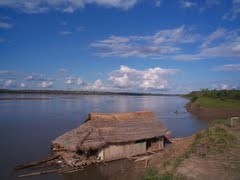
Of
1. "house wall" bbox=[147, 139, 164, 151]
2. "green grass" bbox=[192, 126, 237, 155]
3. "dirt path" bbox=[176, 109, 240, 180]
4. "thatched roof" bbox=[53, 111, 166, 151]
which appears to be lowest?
"house wall" bbox=[147, 139, 164, 151]

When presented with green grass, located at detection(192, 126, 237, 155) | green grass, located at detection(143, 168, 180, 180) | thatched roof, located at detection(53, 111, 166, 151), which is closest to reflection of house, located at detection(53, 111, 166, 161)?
thatched roof, located at detection(53, 111, 166, 151)

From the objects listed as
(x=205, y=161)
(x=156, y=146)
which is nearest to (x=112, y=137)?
(x=156, y=146)

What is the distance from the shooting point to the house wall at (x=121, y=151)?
16.0 m

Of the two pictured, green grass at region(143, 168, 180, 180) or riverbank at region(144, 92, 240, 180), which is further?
riverbank at region(144, 92, 240, 180)

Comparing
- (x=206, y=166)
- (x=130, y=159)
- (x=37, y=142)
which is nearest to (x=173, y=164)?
(x=206, y=166)

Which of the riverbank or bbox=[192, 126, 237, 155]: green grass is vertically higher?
bbox=[192, 126, 237, 155]: green grass

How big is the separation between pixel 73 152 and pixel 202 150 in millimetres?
7508

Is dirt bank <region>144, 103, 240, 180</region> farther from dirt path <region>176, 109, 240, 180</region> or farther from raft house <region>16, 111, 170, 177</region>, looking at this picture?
raft house <region>16, 111, 170, 177</region>

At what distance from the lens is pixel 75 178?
14.3m

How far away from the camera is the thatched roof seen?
15.5 m

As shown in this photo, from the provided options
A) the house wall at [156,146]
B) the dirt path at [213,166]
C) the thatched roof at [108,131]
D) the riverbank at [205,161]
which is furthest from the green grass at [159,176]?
the house wall at [156,146]

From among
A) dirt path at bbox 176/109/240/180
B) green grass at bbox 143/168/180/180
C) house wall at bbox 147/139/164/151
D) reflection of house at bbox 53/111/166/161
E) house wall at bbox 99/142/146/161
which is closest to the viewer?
green grass at bbox 143/168/180/180

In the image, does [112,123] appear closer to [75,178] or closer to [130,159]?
[130,159]

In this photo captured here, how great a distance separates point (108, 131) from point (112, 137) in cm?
49
